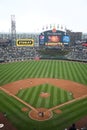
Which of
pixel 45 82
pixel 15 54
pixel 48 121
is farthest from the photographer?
pixel 15 54

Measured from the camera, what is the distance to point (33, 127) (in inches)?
965

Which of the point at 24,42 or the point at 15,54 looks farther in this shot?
the point at 15,54

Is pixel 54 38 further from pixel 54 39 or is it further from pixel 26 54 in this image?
pixel 26 54

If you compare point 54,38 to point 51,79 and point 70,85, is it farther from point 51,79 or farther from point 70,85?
point 70,85

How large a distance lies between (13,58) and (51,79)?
42.2 m

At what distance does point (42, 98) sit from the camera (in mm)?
34125

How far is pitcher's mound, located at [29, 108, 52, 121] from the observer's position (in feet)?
87.6

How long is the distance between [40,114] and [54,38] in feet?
194

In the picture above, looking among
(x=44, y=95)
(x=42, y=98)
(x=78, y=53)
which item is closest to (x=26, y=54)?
(x=78, y=53)

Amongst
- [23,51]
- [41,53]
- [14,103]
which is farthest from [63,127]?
[23,51]

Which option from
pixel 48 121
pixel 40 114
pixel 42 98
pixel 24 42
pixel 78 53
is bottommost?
pixel 48 121

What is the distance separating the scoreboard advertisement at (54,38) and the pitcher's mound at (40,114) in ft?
186

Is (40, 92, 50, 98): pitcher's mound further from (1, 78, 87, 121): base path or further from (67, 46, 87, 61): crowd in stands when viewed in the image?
(67, 46, 87, 61): crowd in stands

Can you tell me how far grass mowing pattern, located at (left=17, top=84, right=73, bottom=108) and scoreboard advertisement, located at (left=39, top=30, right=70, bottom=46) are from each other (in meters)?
44.4
